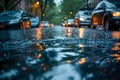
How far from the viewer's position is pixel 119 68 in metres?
3.23

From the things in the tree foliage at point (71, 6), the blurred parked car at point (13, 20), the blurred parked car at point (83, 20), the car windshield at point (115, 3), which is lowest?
the tree foliage at point (71, 6)

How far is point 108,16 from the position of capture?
16.1 meters

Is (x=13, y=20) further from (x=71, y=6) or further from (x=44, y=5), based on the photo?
(x=71, y=6)

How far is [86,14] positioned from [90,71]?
24059 millimetres

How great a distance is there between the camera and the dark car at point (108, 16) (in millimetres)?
15516

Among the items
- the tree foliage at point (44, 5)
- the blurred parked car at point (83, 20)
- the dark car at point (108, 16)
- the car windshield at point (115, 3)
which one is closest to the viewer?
the dark car at point (108, 16)

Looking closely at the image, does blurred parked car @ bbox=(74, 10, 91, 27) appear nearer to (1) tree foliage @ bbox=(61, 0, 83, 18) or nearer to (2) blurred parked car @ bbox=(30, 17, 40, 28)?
(2) blurred parked car @ bbox=(30, 17, 40, 28)

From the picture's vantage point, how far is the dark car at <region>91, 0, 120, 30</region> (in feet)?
50.9

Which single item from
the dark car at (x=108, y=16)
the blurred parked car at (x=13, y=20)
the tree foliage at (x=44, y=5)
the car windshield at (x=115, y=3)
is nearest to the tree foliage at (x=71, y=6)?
the tree foliage at (x=44, y=5)

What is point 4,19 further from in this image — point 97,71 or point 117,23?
point 97,71

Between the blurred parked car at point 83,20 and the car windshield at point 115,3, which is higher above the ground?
the car windshield at point 115,3

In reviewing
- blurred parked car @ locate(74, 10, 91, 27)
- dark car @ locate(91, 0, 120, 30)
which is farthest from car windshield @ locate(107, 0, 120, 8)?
blurred parked car @ locate(74, 10, 91, 27)

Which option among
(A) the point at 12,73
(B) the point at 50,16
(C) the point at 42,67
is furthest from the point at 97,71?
(B) the point at 50,16

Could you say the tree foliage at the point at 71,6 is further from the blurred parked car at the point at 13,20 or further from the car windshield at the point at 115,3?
the car windshield at the point at 115,3
